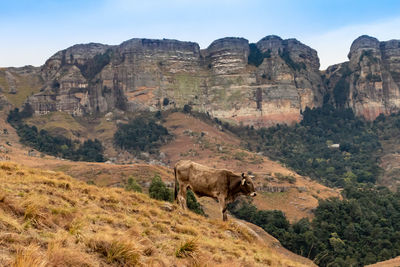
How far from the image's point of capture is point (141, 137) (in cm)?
12756

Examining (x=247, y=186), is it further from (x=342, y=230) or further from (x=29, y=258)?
(x=342, y=230)

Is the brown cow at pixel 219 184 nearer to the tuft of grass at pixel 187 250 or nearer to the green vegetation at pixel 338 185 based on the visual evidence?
the green vegetation at pixel 338 185

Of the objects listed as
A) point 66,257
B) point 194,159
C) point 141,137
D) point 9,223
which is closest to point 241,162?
point 194,159

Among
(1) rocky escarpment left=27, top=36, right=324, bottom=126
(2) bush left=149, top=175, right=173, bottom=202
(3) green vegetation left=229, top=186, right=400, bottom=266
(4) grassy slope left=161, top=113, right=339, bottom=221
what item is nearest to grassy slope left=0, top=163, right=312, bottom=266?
(2) bush left=149, top=175, right=173, bottom=202

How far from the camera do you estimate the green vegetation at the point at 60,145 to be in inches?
4464

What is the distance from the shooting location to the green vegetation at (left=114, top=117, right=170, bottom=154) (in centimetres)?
12393

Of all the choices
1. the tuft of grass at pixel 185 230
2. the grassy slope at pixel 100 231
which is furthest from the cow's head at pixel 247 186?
the tuft of grass at pixel 185 230

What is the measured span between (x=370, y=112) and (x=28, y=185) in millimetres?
173574

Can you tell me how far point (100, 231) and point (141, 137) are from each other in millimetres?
118648

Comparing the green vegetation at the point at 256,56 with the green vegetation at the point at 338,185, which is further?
the green vegetation at the point at 256,56

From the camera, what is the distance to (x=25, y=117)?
140125mm

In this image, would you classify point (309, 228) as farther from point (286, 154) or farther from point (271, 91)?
point (271, 91)

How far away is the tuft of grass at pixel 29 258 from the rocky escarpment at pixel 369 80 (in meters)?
176

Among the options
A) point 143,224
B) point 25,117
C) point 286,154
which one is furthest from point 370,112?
point 143,224
